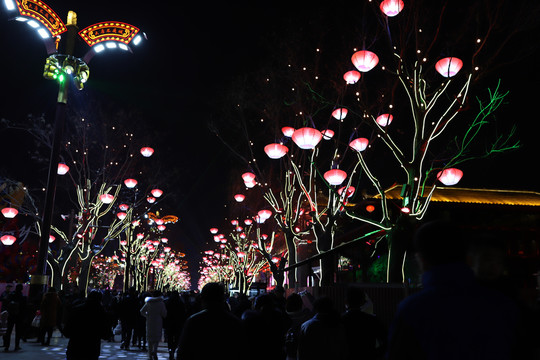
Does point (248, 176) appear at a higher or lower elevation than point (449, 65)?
lower

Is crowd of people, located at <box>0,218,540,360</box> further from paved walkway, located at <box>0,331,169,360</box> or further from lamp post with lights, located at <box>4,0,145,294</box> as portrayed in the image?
lamp post with lights, located at <box>4,0,145,294</box>

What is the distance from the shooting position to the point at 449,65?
483 inches

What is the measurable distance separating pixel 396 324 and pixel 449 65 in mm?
11813

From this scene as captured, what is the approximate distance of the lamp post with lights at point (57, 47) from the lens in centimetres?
1168

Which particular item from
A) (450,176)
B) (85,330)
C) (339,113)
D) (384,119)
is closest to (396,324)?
(85,330)

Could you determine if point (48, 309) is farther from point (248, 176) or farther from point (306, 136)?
point (248, 176)

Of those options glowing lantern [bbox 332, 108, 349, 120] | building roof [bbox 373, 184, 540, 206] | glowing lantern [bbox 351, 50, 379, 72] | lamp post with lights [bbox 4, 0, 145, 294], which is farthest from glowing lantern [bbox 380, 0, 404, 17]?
building roof [bbox 373, 184, 540, 206]

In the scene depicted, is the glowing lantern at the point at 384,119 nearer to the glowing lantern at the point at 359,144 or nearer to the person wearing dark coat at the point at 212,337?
the glowing lantern at the point at 359,144

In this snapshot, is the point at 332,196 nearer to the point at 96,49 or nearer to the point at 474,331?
the point at 96,49

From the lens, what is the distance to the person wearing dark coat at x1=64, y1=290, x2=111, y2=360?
20.0 ft

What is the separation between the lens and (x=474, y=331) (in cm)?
190

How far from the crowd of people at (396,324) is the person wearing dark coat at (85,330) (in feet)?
0.04

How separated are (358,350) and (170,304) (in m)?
8.93

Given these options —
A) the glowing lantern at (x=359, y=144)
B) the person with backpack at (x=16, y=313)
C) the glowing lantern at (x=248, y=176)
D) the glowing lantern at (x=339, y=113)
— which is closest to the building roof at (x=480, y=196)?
the glowing lantern at (x=248, y=176)
